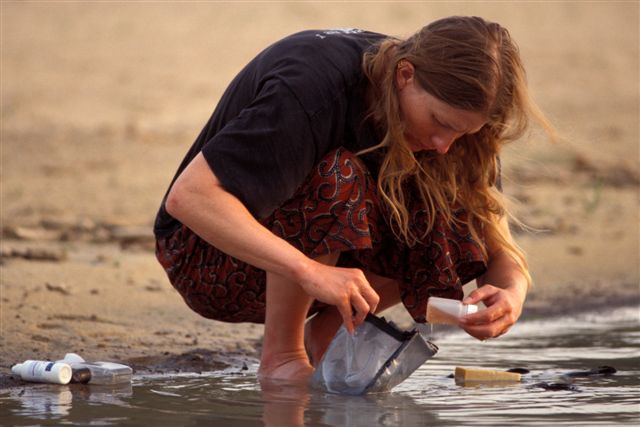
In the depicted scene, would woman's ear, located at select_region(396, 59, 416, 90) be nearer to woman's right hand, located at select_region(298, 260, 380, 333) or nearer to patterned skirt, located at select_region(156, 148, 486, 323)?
patterned skirt, located at select_region(156, 148, 486, 323)

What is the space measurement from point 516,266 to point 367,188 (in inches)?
18.2

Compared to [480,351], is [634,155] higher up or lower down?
higher up

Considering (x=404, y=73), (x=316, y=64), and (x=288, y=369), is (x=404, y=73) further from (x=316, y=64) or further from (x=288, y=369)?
(x=288, y=369)

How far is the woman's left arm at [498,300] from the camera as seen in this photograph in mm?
3049

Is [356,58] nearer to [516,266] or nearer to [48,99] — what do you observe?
[516,266]

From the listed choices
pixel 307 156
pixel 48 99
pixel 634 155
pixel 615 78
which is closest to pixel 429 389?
pixel 307 156

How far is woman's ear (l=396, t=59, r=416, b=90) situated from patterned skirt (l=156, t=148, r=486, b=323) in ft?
0.77

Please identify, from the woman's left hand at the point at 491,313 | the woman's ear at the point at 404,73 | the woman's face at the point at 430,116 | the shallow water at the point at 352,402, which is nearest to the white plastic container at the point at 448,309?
the woman's left hand at the point at 491,313

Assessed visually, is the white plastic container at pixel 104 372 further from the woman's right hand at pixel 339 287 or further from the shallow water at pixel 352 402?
the woman's right hand at pixel 339 287

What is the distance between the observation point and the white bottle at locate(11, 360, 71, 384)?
10.6 feet

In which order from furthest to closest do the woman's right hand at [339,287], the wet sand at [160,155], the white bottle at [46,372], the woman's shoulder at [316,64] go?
the wet sand at [160,155], the white bottle at [46,372], the woman's shoulder at [316,64], the woman's right hand at [339,287]

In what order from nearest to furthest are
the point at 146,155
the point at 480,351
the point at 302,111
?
the point at 302,111, the point at 480,351, the point at 146,155

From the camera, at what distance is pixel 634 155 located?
9727 millimetres

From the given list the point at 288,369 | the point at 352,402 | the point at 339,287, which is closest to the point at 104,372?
→ the point at 288,369
